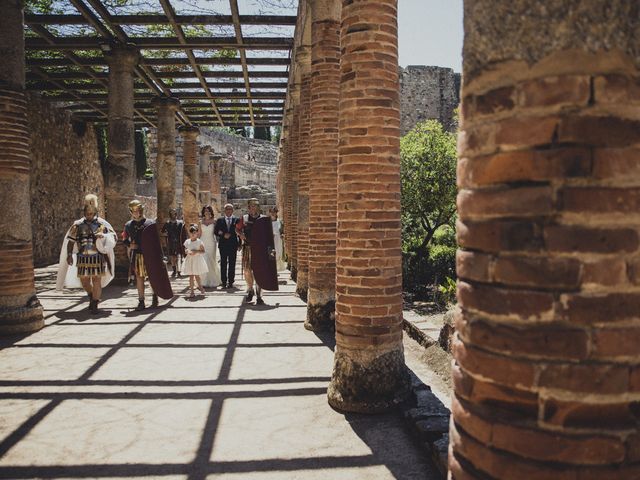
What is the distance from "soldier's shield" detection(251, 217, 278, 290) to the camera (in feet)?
26.3

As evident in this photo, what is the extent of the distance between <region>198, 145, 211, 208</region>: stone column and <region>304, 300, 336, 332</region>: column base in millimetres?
18523

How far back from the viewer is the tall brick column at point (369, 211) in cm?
375

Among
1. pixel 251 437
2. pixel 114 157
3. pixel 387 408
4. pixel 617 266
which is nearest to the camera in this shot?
pixel 617 266

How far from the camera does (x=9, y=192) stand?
19.9 feet

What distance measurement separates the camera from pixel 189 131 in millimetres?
17719

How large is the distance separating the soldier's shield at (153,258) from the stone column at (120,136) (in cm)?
307

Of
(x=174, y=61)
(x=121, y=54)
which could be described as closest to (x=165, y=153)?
(x=174, y=61)

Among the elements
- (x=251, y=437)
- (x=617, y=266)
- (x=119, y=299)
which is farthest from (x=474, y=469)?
(x=119, y=299)

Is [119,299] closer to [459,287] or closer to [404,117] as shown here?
[459,287]

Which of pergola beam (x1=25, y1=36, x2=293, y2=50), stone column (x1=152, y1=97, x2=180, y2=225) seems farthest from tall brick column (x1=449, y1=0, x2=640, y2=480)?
stone column (x1=152, y1=97, x2=180, y2=225)

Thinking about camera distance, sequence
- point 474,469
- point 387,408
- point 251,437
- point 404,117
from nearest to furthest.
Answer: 1. point 474,469
2. point 251,437
3. point 387,408
4. point 404,117

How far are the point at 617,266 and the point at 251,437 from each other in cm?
288

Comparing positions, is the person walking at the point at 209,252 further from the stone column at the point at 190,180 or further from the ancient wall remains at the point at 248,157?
the ancient wall remains at the point at 248,157

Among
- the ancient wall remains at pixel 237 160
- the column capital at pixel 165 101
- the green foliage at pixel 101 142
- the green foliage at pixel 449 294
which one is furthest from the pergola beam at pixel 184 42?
the ancient wall remains at pixel 237 160
